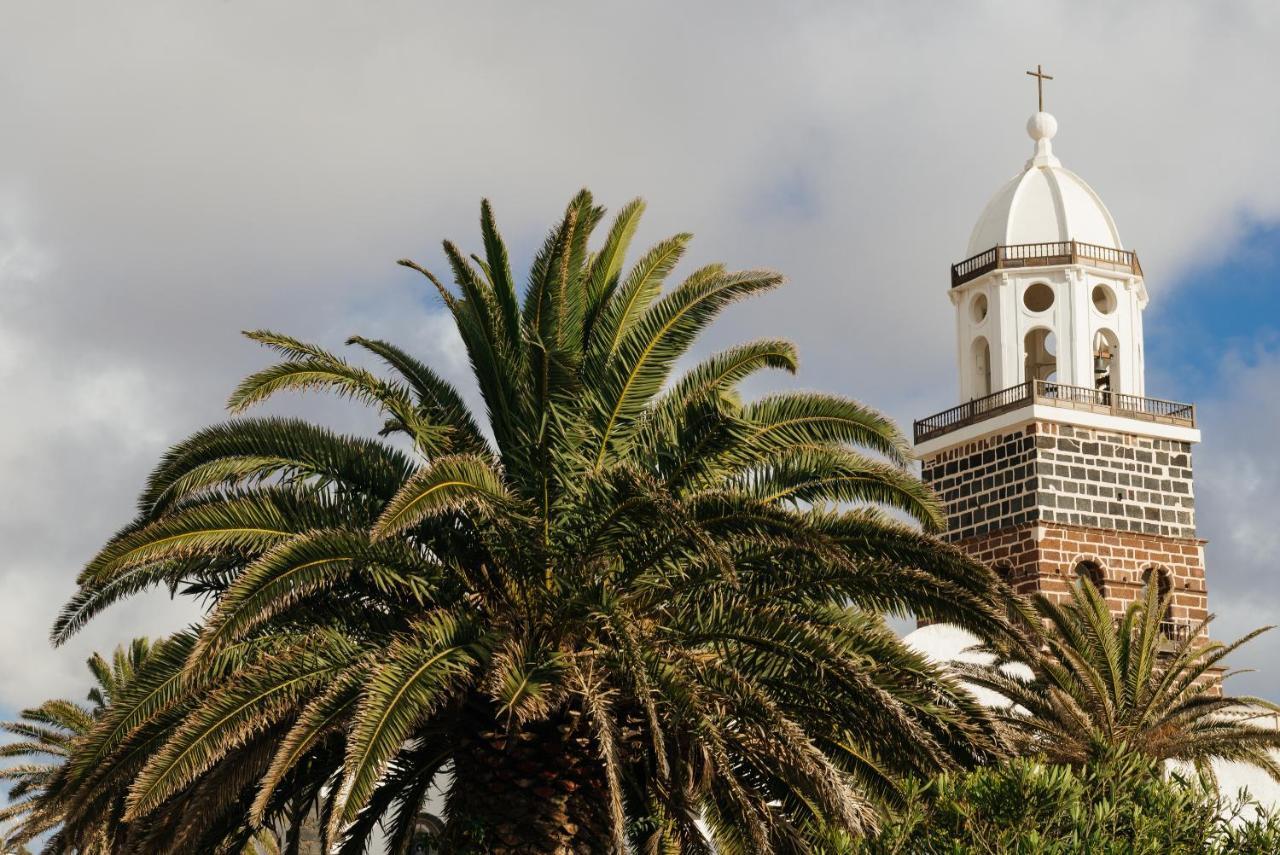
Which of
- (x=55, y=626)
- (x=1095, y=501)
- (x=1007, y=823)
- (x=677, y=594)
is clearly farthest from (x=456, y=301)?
(x=1095, y=501)

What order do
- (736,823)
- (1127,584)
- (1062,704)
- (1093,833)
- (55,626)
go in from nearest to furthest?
(1093,833) < (736,823) < (55,626) < (1062,704) < (1127,584)

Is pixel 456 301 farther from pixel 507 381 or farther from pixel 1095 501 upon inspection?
pixel 1095 501

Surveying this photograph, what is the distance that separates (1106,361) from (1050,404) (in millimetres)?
2198

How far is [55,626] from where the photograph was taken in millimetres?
17922

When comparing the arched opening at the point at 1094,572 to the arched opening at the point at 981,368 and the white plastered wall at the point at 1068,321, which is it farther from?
the arched opening at the point at 981,368

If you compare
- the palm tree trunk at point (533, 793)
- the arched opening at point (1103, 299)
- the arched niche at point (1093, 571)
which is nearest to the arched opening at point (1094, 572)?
the arched niche at point (1093, 571)

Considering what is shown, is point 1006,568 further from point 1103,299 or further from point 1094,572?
point 1103,299

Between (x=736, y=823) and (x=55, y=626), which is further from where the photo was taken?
(x=55, y=626)

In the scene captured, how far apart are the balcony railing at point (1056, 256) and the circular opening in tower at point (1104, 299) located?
436mm

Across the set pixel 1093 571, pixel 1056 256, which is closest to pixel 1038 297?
pixel 1056 256

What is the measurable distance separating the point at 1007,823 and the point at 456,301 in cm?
632

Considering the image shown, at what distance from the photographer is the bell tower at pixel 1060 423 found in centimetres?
3659

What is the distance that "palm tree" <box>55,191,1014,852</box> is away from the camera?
52.3ft

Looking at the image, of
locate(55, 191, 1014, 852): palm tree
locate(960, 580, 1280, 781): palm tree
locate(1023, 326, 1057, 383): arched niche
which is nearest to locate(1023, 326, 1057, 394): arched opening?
locate(1023, 326, 1057, 383): arched niche
